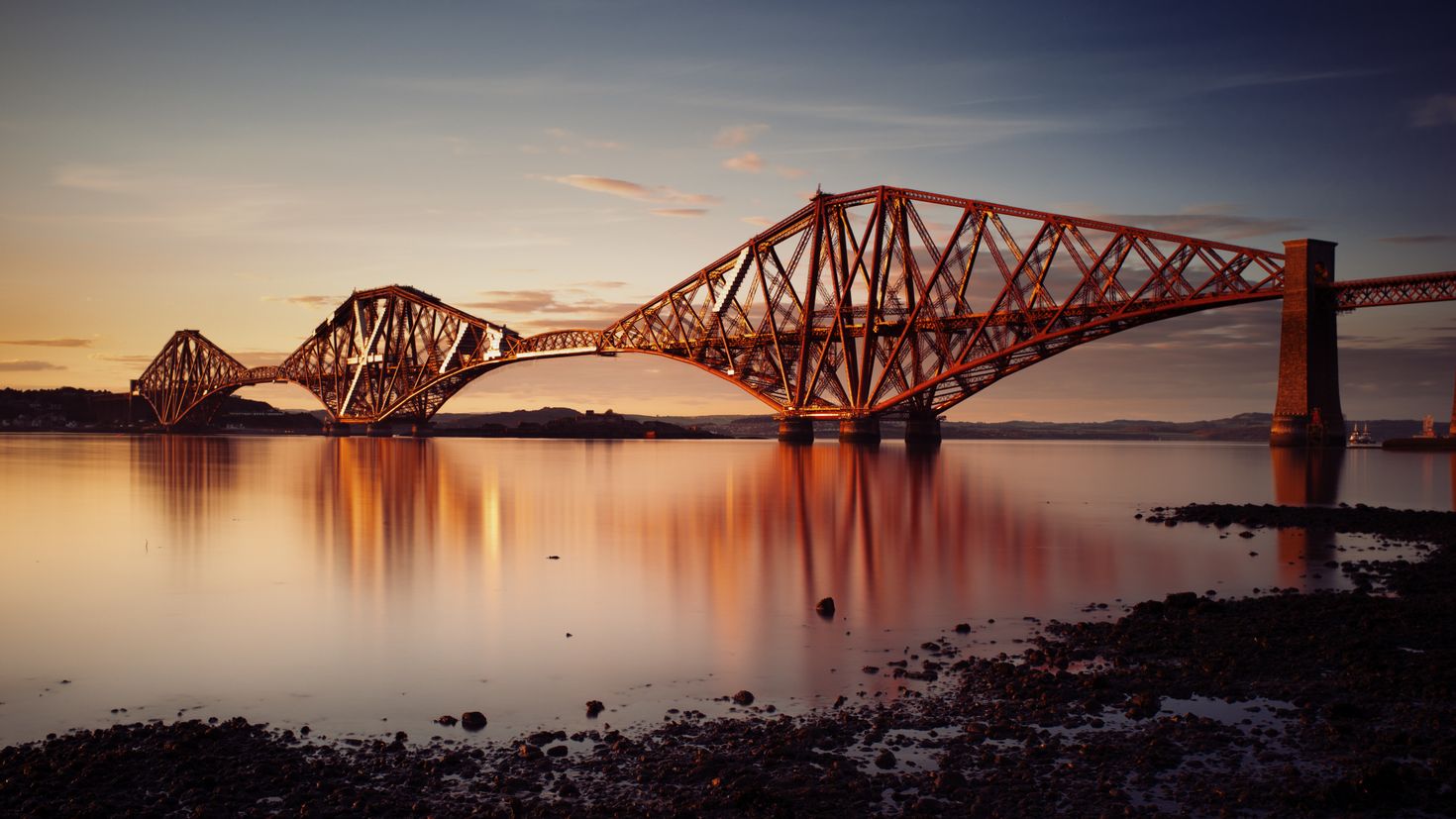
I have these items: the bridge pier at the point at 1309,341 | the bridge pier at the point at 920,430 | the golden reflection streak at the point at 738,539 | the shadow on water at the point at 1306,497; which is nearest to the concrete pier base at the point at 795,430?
the bridge pier at the point at 920,430

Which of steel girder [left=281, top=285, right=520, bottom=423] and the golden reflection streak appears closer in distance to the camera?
the golden reflection streak

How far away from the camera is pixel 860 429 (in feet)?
263

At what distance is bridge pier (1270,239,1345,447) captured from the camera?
181 ft

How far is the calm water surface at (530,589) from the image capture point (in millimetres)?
9336

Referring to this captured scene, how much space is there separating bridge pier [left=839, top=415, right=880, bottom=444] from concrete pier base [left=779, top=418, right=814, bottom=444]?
183 inches

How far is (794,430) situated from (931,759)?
7877 cm

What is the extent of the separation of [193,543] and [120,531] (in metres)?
3.69

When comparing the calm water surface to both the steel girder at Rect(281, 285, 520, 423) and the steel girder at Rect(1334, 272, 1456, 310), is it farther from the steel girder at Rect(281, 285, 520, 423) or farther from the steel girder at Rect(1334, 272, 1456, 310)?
the steel girder at Rect(281, 285, 520, 423)

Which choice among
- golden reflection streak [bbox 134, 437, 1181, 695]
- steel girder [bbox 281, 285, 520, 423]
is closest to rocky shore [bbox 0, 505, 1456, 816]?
golden reflection streak [bbox 134, 437, 1181, 695]

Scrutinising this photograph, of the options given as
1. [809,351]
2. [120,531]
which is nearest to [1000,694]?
[120,531]

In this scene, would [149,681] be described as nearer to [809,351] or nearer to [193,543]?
[193,543]

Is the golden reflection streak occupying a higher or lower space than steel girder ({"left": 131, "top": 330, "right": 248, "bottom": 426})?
lower

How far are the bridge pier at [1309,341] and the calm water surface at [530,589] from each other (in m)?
23.0

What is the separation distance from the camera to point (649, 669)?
10047 mm
